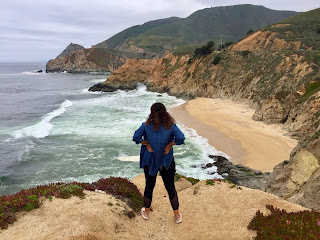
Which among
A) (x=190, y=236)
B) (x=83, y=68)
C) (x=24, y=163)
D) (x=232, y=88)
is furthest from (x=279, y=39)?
(x=83, y=68)

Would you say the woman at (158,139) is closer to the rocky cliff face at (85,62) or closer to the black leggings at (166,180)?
the black leggings at (166,180)

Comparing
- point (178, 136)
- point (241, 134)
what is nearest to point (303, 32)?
point (241, 134)

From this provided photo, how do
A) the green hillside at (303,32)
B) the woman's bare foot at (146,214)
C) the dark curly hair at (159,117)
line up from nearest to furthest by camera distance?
the dark curly hair at (159,117)
the woman's bare foot at (146,214)
the green hillside at (303,32)

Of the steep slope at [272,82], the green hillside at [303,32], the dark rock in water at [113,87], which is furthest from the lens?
the dark rock in water at [113,87]

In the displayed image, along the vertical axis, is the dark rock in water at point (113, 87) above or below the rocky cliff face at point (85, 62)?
below

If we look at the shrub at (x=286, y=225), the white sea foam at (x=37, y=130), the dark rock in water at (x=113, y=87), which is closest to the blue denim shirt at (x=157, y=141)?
the shrub at (x=286, y=225)

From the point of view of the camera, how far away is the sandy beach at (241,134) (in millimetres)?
18172

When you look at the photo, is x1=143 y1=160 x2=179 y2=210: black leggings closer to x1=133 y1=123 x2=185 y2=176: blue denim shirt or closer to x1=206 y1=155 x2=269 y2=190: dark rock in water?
x1=133 y1=123 x2=185 y2=176: blue denim shirt

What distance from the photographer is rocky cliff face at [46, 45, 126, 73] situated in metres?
132

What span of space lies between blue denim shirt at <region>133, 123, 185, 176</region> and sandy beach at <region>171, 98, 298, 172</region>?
526 inches

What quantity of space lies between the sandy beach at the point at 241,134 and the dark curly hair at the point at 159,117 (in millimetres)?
13593

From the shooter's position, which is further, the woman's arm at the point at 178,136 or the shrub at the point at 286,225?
the woman's arm at the point at 178,136

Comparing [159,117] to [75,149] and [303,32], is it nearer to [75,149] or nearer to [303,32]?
[75,149]

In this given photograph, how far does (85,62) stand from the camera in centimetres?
13238
